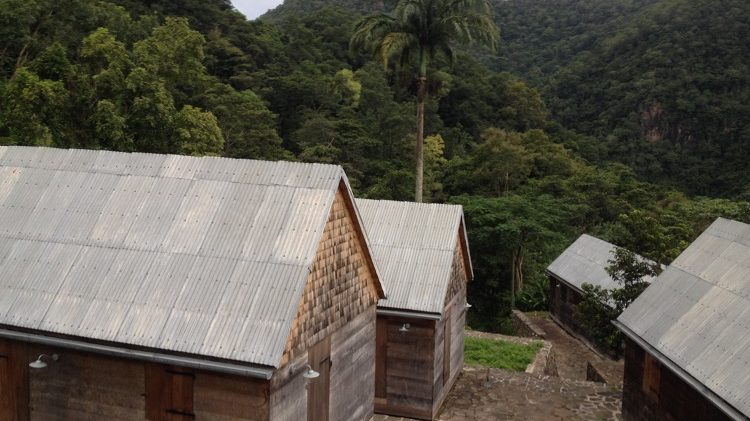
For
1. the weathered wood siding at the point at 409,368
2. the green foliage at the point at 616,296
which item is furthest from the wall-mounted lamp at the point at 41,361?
the green foliage at the point at 616,296

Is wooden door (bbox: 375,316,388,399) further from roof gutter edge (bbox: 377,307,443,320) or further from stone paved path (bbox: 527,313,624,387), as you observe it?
stone paved path (bbox: 527,313,624,387)

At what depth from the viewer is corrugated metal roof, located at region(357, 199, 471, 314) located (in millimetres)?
13734

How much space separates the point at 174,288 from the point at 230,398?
5.40 ft

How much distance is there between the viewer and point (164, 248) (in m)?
8.68

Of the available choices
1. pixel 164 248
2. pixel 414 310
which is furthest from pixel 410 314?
pixel 164 248

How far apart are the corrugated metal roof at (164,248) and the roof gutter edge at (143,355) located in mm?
116

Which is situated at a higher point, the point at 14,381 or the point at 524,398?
the point at 14,381

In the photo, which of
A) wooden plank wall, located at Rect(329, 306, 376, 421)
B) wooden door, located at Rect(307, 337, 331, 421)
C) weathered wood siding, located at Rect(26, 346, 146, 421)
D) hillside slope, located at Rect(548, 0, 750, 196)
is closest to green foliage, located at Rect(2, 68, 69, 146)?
weathered wood siding, located at Rect(26, 346, 146, 421)

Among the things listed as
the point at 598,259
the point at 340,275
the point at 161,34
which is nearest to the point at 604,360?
the point at 598,259

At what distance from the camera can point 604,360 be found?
22.5 metres

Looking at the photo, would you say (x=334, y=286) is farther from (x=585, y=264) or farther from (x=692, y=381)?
(x=585, y=264)

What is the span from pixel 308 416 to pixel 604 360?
16639mm

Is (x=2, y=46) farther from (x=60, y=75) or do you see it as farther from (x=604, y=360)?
(x=604, y=360)

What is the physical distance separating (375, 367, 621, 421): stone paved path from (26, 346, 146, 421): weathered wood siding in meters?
7.03
